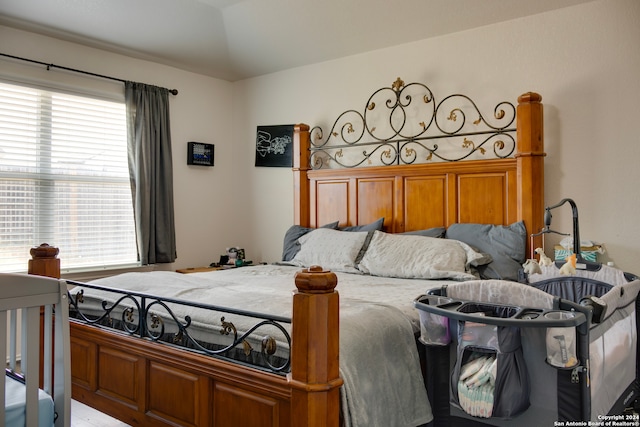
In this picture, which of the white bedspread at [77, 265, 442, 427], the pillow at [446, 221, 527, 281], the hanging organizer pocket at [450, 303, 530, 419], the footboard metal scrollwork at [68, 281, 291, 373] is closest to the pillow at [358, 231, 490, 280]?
the pillow at [446, 221, 527, 281]

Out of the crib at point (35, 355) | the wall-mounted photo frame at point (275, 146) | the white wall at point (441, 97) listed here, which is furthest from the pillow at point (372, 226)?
the crib at point (35, 355)

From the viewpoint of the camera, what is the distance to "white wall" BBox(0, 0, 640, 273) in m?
3.00

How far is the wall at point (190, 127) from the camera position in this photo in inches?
152

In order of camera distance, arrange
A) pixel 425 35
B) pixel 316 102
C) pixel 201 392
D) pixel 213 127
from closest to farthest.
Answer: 1. pixel 201 392
2. pixel 425 35
3. pixel 316 102
4. pixel 213 127

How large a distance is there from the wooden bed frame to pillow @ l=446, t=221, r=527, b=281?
136 mm

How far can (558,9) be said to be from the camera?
321 centimetres

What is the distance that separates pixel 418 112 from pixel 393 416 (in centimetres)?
262

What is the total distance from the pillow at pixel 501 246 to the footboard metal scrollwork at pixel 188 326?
1.70 meters

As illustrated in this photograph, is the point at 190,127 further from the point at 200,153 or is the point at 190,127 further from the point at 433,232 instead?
the point at 433,232

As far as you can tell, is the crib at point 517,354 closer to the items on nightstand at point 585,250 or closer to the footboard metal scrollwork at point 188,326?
the footboard metal scrollwork at point 188,326

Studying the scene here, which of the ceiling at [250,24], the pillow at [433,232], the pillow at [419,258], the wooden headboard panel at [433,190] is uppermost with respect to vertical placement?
the ceiling at [250,24]

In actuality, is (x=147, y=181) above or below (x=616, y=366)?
above

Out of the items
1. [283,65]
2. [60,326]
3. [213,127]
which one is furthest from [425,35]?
[60,326]

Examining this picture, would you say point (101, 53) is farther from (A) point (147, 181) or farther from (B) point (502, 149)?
(B) point (502, 149)
